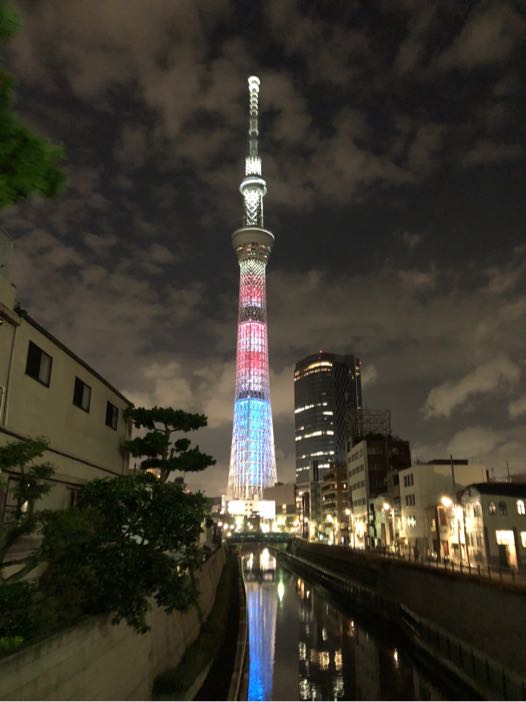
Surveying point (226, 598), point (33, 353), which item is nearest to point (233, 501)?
point (226, 598)

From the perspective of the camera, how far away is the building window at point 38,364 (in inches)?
601

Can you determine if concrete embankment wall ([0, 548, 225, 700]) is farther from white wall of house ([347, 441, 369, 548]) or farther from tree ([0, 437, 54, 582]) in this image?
white wall of house ([347, 441, 369, 548])

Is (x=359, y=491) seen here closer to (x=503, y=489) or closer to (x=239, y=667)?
(x=503, y=489)

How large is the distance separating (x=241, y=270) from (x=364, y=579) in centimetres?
8966

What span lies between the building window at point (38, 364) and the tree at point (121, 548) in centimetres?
382

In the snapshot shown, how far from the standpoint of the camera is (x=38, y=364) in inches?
624

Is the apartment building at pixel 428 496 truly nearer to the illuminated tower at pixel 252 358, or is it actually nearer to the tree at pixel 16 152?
the tree at pixel 16 152

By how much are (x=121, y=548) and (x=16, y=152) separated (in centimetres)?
1015

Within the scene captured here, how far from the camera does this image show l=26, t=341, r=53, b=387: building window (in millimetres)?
15273

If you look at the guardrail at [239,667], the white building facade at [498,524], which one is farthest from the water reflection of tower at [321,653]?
the white building facade at [498,524]

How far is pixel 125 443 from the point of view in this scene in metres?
25.9

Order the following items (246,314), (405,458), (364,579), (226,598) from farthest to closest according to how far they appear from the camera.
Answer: (246,314) < (405,458) < (364,579) < (226,598)

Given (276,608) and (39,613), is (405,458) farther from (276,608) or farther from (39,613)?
(39,613)

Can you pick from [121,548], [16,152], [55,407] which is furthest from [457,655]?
[16,152]
